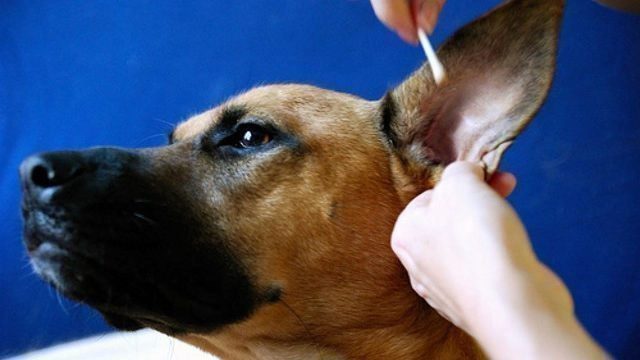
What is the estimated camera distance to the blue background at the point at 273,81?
2406 millimetres

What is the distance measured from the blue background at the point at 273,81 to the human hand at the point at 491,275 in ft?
4.87

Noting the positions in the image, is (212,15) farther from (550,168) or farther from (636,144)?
(636,144)

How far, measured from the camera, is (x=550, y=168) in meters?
2.44

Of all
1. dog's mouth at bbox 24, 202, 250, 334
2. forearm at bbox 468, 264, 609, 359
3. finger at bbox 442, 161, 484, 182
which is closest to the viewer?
forearm at bbox 468, 264, 609, 359

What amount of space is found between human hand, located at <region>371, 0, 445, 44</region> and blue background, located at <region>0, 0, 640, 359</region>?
907 millimetres

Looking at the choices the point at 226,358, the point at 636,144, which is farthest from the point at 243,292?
the point at 636,144

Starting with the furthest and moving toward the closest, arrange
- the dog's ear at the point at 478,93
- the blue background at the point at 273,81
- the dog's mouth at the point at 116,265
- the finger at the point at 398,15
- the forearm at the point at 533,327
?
the blue background at the point at 273,81 → the finger at the point at 398,15 → the dog's ear at the point at 478,93 → the dog's mouth at the point at 116,265 → the forearm at the point at 533,327

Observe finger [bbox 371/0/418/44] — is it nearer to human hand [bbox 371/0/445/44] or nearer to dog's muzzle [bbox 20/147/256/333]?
human hand [bbox 371/0/445/44]

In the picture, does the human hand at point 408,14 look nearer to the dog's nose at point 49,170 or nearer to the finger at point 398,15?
the finger at point 398,15

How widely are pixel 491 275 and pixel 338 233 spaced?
564 mm

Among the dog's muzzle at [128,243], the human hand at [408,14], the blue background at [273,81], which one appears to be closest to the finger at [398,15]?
the human hand at [408,14]

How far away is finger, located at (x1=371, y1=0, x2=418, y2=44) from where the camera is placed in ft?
4.79

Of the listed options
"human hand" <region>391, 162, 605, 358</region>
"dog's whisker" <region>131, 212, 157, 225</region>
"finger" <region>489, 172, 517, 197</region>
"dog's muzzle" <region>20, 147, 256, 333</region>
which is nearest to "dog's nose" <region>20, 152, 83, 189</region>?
"dog's muzzle" <region>20, 147, 256, 333</region>

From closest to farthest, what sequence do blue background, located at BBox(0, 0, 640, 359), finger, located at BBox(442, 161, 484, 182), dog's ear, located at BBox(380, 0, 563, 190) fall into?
finger, located at BBox(442, 161, 484, 182)
dog's ear, located at BBox(380, 0, 563, 190)
blue background, located at BBox(0, 0, 640, 359)
